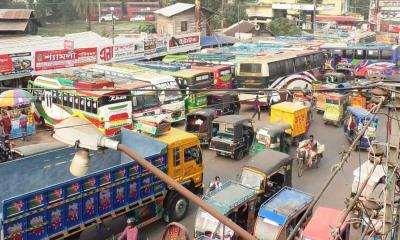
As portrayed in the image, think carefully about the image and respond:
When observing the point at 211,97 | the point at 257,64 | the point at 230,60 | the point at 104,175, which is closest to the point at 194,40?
the point at 230,60

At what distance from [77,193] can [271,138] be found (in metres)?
9.43

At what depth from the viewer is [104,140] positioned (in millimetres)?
5457

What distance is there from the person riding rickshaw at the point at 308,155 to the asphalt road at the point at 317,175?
10.6 inches

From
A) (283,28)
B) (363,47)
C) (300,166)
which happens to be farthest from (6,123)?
(283,28)

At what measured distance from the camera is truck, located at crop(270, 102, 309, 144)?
20828 mm

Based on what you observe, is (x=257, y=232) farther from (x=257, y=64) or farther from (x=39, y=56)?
(x=39, y=56)

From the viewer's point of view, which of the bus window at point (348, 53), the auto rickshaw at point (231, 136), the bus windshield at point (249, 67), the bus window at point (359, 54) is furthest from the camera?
the bus window at point (348, 53)

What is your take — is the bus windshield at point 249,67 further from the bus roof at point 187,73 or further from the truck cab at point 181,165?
the truck cab at point 181,165

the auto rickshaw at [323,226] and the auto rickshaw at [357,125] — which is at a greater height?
the auto rickshaw at [357,125]

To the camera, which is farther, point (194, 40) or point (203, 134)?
point (194, 40)

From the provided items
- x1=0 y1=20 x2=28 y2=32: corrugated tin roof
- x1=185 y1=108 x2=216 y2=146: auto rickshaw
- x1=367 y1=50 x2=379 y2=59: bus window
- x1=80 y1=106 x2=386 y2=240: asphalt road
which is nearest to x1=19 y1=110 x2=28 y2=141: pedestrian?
x1=185 y1=108 x2=216 y2=146: auto rickshaw

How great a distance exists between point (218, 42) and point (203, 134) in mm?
28709

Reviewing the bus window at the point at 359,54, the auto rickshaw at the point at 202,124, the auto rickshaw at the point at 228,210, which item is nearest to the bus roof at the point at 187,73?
the auto rickshaw at the point at 202,124

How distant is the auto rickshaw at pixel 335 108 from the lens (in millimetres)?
24141
